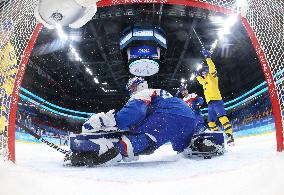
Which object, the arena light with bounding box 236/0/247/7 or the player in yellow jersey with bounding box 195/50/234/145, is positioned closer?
the arena light with bounding box 236/0/247/7

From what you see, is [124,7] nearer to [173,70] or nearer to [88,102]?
[173,70]

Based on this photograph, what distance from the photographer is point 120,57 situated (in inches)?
458

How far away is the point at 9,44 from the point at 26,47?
0.67 feet

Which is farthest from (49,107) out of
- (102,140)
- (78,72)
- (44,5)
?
(44,5)

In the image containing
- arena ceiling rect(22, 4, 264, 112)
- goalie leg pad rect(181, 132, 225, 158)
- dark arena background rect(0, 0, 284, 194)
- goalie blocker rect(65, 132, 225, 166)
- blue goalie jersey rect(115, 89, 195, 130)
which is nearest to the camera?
dark arena background rect(0, 0, 284, 194)

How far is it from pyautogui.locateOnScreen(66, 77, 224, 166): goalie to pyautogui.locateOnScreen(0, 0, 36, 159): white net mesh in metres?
0.63

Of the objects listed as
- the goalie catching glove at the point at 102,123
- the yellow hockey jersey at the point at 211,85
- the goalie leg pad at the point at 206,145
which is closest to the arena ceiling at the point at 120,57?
the yellow hockey jersey at the point at 211,85

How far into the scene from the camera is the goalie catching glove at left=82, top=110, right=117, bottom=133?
2441 mm

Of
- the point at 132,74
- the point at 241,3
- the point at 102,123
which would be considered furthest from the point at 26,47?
the point at 132,74

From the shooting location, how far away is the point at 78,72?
1330cm

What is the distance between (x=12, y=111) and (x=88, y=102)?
51.4 feet

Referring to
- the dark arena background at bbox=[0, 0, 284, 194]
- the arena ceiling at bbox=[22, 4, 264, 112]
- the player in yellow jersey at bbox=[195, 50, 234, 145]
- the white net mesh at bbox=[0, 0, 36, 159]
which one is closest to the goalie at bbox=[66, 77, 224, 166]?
the dark arena background at bbox=[0, 0, 284, 194]

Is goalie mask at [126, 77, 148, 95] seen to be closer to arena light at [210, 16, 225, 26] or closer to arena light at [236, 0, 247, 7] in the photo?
arena light at [236, 0, 247, 7]

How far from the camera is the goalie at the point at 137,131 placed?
2.39 m
